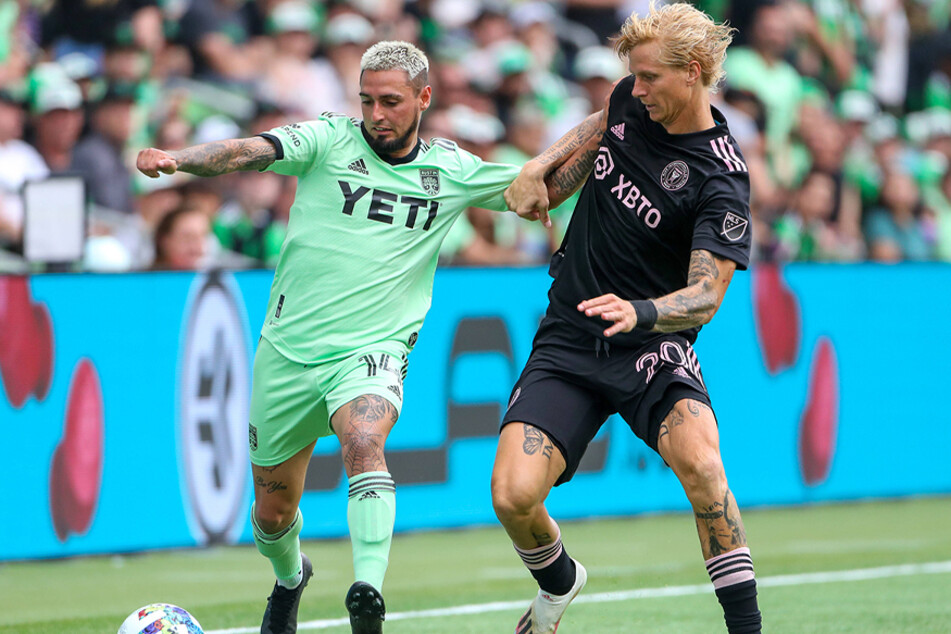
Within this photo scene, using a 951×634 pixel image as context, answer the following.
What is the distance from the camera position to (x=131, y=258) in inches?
447

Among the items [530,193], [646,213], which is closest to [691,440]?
[646,213]

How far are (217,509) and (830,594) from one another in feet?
12.7

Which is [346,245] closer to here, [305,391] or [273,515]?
[305,391]

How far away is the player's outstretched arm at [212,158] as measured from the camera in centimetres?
596

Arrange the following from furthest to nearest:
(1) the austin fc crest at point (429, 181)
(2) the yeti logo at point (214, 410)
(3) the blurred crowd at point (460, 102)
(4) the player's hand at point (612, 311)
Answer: (3) the blurred crowd at point (460, 102), (2) the yeti logo at point (214, 410), (1) the austin fc crest at point (429, 181), (4) the player's hand at point (612, 311)

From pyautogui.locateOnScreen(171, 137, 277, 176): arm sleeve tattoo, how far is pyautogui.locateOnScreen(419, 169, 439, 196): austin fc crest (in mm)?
707

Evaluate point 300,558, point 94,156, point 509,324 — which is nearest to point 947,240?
point 509,324

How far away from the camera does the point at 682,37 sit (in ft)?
19.2

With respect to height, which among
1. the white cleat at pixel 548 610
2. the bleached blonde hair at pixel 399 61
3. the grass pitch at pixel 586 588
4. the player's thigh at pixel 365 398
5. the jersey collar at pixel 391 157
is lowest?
the grass pitch at pixel 586 588

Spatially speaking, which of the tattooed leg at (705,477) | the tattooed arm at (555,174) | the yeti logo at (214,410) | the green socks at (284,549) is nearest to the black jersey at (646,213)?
the tattooed arm at (555,174)

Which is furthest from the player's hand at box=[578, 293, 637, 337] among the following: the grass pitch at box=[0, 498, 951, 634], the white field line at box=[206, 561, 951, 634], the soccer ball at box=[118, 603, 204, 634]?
the white field line at box=[206, 561, 951, 634]

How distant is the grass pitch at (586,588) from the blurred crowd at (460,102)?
2.17m

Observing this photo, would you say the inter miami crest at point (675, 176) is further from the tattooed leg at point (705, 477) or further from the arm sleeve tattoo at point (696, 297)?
the tattooed leg at point (705, 477)

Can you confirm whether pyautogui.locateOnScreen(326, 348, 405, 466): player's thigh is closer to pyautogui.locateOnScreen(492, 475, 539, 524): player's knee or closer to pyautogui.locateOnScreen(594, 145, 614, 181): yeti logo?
pyautogui.locateOnScreen(492, 475, 539, 524): player's knee
